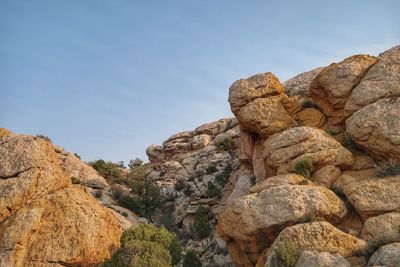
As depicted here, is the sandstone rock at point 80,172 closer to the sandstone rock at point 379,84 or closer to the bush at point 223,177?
the bush at point 223,177

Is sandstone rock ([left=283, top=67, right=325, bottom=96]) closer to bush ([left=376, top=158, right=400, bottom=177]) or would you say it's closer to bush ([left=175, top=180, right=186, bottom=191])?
bush ([left=376, top=158, right=400, bottom=177])

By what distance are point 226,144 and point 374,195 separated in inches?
1220

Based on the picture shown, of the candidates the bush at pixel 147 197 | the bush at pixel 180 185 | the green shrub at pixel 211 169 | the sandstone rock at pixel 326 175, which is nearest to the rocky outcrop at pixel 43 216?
the sandstone rock at pixel 326 175

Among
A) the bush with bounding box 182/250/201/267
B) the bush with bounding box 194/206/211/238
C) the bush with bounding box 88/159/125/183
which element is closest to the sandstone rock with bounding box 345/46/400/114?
the bush with bounding box 182/250/201/267

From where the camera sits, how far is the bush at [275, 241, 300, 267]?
814 inches

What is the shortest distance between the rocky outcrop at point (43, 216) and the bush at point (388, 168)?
1785cm

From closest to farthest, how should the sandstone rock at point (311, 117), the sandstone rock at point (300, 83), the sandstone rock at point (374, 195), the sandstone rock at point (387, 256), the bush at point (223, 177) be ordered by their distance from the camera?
the sandstone rock at point (387, 256)
the sandstone rock at point (374, 195)
the sandstone rock at point (311, 117)
the sandstone rock at point (300, 83)
the bush at point (223, 177)

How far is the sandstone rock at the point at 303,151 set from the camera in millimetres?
29422

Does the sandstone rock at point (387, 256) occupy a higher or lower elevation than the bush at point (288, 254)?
lower

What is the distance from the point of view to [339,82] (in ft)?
111

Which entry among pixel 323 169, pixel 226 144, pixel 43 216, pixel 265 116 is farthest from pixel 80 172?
pixel 323 169

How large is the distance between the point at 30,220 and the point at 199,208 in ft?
81.0

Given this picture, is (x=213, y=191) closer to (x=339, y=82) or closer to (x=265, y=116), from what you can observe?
(x=265, y=116)

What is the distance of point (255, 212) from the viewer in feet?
84.3
